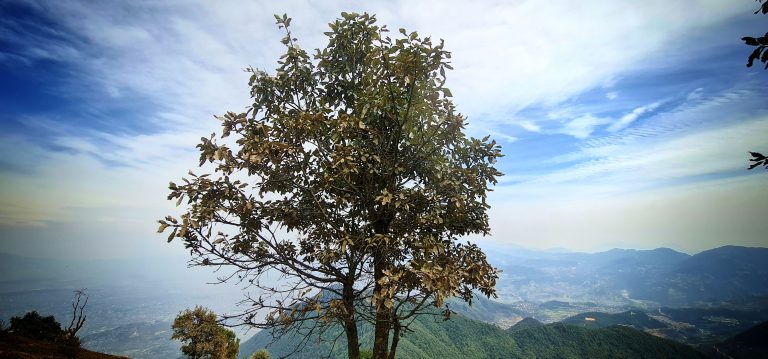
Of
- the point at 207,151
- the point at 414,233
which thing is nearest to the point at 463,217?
the point at 414,233

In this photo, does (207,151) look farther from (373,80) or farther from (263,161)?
(373,80)

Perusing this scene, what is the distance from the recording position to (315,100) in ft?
27.3

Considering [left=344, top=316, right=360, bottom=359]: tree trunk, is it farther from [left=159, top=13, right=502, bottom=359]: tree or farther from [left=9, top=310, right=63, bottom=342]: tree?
[left=9, top=310, right=63, bottom=342]: tree

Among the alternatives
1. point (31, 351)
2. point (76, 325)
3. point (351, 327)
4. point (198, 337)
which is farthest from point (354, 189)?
point (198, 337)

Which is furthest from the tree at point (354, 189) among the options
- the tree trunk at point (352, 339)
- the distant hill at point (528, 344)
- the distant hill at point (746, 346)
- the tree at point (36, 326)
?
the distant hill at point (746, 346)

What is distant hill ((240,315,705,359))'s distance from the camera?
138375 mm

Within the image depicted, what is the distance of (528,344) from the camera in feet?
543

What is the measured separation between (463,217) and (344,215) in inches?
110

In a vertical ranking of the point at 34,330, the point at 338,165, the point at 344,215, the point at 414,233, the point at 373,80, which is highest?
the point at 373,80

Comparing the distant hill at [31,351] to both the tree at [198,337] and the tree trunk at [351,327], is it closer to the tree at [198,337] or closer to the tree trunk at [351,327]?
the tree trunk at [351,327]

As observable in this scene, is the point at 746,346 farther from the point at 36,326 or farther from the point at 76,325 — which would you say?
the point at 36,326

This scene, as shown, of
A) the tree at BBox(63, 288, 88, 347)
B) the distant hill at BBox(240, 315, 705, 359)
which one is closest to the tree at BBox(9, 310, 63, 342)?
the tree at BBox(63, 288, 88, 347)

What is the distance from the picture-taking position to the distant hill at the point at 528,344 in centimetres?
13838

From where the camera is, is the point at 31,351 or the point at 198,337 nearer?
the point at 31,351
